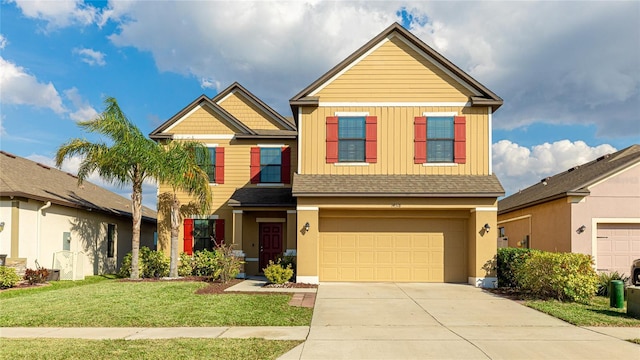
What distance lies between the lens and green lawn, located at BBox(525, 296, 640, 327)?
10867 millimetres

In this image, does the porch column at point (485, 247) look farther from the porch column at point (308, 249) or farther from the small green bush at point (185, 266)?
the small green bush at point (185, 266)

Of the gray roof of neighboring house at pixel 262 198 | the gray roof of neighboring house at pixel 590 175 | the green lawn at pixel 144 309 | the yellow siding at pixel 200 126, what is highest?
the yellow siding at pixel 200 126

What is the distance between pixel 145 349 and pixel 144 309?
12.5 ft

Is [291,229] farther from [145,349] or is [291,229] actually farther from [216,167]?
[145,349]

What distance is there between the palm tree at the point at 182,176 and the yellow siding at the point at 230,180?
674 mm

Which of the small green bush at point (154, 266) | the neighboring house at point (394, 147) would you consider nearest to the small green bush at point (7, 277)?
the small green bush at point (154, 266)

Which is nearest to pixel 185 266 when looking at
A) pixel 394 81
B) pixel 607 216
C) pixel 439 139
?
pixel 394 81

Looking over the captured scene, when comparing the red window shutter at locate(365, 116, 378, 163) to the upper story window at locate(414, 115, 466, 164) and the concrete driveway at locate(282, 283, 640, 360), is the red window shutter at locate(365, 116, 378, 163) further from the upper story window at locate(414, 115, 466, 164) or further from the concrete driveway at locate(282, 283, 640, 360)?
the concrete driveway at locate(282, 283, 640, 360)

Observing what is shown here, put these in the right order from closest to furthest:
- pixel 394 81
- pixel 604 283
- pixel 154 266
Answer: pixel 604 283 < pixel 394 81 < pixel 154 266

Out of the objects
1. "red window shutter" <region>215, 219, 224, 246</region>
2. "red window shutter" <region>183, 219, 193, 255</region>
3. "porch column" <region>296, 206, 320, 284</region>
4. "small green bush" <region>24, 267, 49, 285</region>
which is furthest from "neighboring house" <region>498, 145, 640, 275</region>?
"small green bush" <region>24, 267, 49, 285</region>

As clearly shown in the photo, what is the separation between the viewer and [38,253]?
18.4 metres

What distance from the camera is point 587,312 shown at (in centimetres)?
1205

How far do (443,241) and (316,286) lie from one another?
4789 millimetres

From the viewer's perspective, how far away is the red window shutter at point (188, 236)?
805 inches
